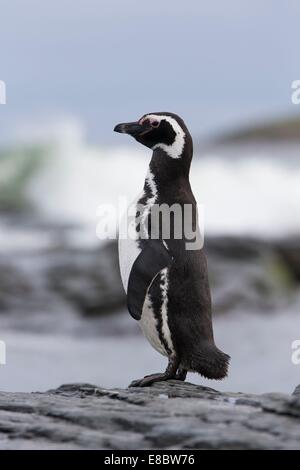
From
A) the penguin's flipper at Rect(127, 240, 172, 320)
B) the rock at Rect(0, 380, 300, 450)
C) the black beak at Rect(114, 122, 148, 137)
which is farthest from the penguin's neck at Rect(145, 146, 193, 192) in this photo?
the rock at Rect(0, 380, 300, 450)

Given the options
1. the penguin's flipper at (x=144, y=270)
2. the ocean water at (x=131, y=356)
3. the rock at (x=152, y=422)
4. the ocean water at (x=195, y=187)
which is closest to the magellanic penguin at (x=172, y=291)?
the penguin's flipper at (x=144, y=270)

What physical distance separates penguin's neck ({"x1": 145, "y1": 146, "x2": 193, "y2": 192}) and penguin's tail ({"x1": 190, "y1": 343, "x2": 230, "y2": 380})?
760mm

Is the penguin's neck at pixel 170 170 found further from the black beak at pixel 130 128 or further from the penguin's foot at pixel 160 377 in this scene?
the penguin's foot at pixel 160 377

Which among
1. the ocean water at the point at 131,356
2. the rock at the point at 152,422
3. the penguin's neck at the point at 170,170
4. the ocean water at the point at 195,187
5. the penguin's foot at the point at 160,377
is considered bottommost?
the rock at the point at 152,422

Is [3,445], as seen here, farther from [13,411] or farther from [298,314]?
[298,314]

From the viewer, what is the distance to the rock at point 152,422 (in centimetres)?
346

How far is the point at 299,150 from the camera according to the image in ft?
106

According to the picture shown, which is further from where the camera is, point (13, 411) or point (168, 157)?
point (168, 157)

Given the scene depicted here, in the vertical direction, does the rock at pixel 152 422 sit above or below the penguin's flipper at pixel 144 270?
below

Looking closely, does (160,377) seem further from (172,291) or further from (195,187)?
(195,187)

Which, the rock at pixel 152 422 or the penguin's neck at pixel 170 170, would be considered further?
the penguin's neck at pixel 170 170
